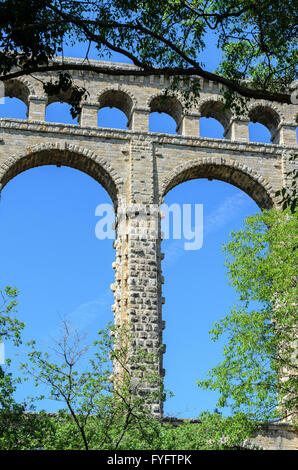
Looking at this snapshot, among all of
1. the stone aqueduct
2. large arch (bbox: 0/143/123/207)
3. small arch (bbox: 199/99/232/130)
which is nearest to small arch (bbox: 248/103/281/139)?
the stone aqueduct

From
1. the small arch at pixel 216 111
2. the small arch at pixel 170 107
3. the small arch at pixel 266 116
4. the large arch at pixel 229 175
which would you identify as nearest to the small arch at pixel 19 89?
the small arch at pixel 170 107

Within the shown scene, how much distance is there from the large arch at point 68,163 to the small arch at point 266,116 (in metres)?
6.40

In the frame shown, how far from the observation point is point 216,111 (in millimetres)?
25234

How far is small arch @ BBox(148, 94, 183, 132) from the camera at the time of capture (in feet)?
79.5

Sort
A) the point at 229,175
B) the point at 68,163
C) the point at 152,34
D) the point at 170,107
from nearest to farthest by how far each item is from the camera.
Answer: the point at 152,34, the point at 68,163, the point at 229,175, the point at 170,107

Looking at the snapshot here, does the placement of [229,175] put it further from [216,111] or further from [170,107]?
[170,107]

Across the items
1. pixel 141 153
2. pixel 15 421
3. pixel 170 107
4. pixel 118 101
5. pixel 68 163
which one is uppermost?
pixel 118 101

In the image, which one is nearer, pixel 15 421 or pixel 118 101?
pixel 15 421

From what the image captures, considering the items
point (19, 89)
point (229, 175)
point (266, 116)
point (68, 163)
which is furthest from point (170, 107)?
point (19, 89)

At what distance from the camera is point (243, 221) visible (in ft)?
64.5

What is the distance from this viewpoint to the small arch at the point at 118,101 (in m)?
24.0

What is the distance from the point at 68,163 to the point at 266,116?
8257 mm

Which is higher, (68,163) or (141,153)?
(141,153)

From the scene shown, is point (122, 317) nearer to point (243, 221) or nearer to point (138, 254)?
point (138, 254)
